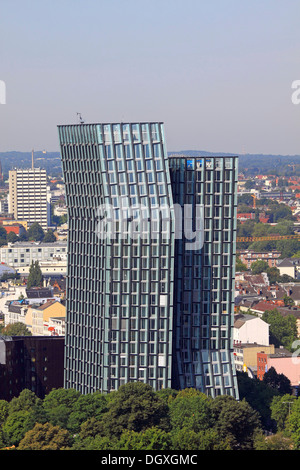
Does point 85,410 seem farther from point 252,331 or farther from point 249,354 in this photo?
point 252,331

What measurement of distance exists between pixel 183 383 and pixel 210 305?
7.35 meters

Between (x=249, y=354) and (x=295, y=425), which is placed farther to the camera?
(x=249, y=354)

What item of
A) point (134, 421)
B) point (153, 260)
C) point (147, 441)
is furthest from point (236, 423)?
point (153, 260)

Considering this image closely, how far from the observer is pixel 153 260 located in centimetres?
12562

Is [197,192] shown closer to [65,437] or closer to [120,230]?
[120,230]

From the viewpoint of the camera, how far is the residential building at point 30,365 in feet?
425

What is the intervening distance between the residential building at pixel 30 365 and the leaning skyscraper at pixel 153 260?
5.62 m

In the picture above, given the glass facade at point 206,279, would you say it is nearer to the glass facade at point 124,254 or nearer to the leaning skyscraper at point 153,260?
the leaning skyscraper at point 153,260

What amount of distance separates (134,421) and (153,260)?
19196 mm

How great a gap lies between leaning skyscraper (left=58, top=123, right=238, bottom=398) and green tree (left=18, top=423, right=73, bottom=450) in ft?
60.4

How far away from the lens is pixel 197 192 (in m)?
127

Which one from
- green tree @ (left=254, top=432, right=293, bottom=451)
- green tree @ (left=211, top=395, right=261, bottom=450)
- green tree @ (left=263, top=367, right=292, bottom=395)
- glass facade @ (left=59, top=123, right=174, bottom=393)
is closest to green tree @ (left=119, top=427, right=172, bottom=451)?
green tree @ (left=254, top=432, right=293, bottom=451)

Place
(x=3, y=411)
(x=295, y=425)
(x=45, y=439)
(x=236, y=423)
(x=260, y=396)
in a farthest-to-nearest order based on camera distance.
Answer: (x=260, y=396)
(x=3, y=411)
(x=295, y=425)
(x=236, y=423)
(x=45, y=439)

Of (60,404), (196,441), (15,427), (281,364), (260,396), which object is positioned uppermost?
(196,441)
